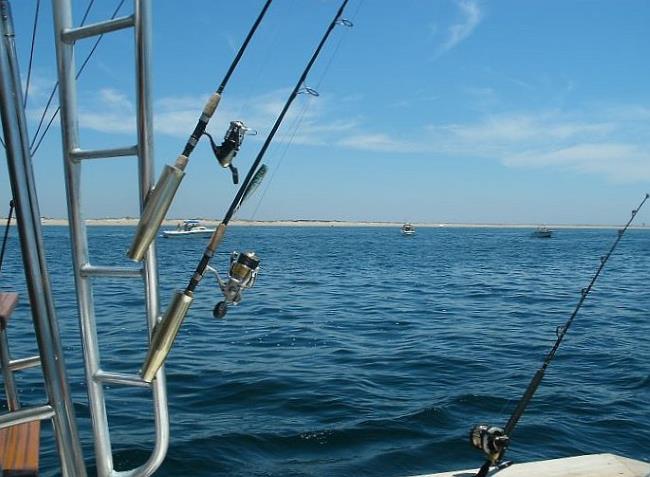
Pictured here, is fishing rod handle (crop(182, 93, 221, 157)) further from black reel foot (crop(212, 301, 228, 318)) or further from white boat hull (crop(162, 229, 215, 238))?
white boat hull (crop(162, 229, 215, 238))

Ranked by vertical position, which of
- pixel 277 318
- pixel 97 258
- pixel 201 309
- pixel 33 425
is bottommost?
pixel 33 425

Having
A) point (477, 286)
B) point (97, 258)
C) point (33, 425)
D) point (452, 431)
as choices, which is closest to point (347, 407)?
point (452, 431)

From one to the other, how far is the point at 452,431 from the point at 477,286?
66.6 ft

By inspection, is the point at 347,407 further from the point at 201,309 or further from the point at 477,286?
the point at 477,286

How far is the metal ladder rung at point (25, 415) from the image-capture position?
231cm

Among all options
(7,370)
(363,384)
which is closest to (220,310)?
(7,370)

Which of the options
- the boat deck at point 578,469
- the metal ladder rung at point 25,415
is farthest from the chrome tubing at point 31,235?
the boat deck at point 578,469

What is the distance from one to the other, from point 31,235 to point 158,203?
453 millimetres

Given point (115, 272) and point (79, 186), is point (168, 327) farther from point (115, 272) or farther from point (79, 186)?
point (79, 186)

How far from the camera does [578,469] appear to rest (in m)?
4.35

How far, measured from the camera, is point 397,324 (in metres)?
16.2

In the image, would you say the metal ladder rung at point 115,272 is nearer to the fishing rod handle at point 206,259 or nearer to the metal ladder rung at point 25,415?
the fishing rod handle at point 206,259

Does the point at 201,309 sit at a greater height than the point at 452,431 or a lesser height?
greater

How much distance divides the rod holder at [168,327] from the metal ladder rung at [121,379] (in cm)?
12
